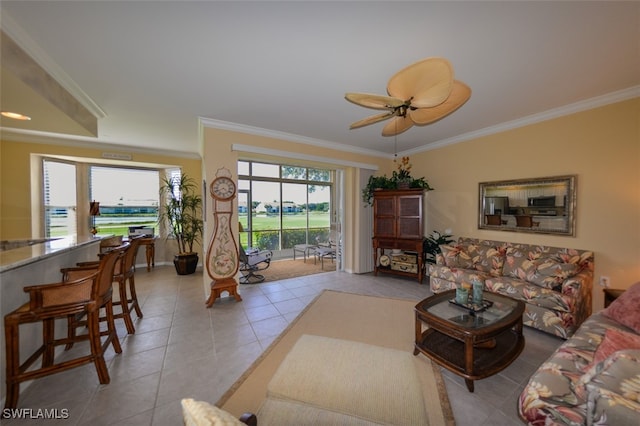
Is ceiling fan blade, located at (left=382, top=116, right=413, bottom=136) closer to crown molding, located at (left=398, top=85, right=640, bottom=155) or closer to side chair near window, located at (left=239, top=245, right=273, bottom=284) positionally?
crown molding, located at (left=398, top=85, right=640, bottom=155)

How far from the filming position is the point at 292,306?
3219 mm

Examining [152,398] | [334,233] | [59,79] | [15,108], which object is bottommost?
[152,398]

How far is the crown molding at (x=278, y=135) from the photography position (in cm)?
334

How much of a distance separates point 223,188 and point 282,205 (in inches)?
133

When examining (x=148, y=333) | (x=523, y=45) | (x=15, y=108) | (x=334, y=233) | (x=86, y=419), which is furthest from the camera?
(x=334, y=233)

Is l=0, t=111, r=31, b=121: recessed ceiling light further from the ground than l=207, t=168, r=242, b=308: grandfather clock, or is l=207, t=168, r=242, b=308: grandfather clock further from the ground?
l=0, t=111, r=31, b=121: recessed ceiling light

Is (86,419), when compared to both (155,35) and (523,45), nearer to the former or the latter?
(155,35)

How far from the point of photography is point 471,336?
5.56 ft

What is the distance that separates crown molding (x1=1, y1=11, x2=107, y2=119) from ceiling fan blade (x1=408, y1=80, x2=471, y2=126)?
306 centimetres

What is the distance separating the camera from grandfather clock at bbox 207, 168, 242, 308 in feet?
10.7

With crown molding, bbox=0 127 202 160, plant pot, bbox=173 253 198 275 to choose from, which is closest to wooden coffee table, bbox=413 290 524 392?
plant pot, bbox=173 253 198 275

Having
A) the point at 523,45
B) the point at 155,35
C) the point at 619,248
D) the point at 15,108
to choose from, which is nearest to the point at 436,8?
the point at 523,45

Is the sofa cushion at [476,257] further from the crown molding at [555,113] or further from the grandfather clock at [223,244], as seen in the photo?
the grandfather clock at [223,244]

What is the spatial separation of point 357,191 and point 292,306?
2715 millimetres
